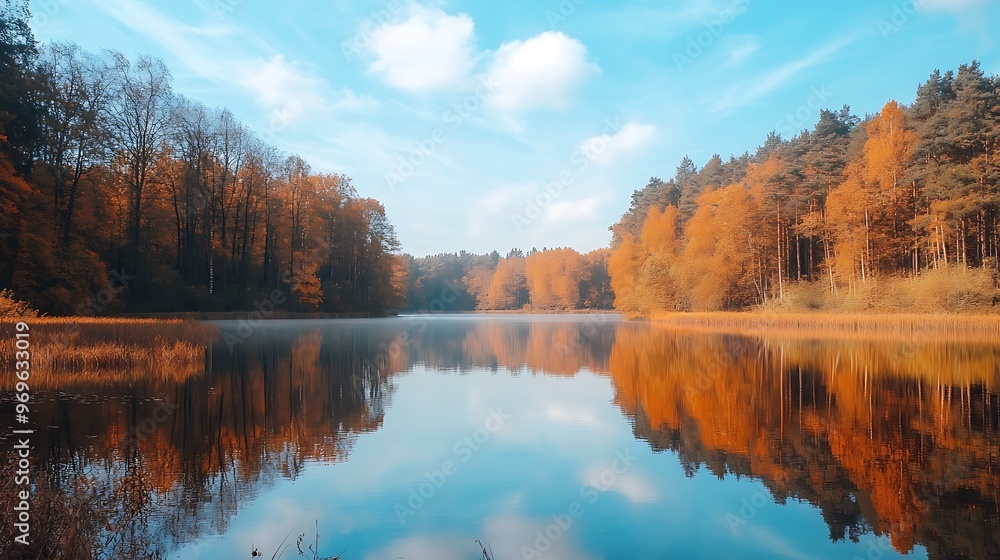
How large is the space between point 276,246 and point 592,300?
2823 inches

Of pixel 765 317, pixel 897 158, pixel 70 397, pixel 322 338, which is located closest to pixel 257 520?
pixel 70 397

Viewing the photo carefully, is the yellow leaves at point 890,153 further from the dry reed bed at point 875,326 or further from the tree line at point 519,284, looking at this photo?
the tree line at point 519,284

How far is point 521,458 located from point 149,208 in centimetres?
4198

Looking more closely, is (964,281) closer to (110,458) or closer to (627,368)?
(627,368)

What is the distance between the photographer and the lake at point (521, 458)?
5.97 m

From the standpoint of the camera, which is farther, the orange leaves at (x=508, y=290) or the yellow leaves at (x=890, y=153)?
the orange leaves at (x=508, y=290)

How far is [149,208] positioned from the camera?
42375 millimetres

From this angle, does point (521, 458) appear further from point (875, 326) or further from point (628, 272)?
point (628, 272)

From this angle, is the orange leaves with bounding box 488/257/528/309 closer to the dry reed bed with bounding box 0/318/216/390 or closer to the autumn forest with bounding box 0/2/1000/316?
the autumn forest with bounding box 0/2/1000/316

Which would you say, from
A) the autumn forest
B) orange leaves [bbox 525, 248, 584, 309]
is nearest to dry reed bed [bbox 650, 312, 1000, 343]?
the autumn forest

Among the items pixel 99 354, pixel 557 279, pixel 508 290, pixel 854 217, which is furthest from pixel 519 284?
pixel 99 354

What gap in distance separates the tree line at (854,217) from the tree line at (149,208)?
32.0m

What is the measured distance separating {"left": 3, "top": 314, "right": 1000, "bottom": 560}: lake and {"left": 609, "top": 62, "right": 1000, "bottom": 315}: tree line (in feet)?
76.6

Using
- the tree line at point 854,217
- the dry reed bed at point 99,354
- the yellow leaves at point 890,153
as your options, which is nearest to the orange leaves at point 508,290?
the tree line at point 854,217
